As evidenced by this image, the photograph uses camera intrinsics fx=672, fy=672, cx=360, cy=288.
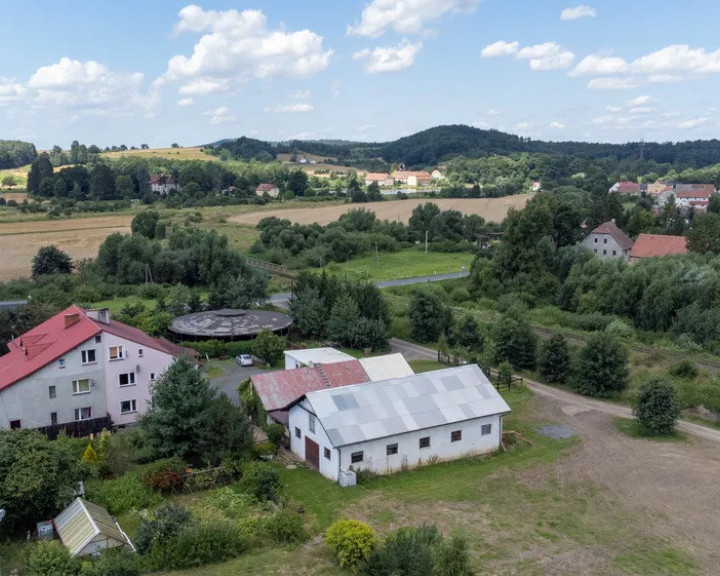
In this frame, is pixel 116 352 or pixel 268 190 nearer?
pixel 116 352

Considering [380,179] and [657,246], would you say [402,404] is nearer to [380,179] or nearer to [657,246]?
[657,246]

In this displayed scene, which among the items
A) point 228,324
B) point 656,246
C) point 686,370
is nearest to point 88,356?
point 228,324

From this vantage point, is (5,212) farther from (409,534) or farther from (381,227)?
(409,534)

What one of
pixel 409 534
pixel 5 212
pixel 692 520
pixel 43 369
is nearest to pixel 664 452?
pixel 692 520

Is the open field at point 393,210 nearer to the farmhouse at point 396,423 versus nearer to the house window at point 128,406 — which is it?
the house window at point 128,406

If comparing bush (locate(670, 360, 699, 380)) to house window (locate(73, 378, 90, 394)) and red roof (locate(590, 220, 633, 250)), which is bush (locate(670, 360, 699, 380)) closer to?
house window (locate(73, 378, 90, 394))
